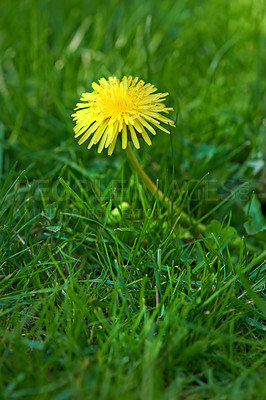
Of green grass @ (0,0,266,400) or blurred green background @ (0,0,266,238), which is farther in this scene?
blurred green background @ (0,0,266,238)

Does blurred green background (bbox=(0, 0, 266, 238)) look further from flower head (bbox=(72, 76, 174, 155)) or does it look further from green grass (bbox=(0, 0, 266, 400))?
flower head (bbox=(72, 76, 174, 155))

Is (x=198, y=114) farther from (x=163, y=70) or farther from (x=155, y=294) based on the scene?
(x=155, y=294)

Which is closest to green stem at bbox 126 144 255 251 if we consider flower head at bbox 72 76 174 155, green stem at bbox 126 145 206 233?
green stem at bbox 126 145 206 233

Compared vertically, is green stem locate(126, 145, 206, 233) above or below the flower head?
below

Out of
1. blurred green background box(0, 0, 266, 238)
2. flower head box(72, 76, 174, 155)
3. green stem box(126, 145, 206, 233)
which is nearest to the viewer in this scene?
flower head box(72, 76, 174, 155)

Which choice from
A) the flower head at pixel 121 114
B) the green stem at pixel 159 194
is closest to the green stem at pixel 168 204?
the green stem at pixel 159 194

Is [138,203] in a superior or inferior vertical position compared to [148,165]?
inferior

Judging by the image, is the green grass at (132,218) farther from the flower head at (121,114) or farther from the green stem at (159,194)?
the flower head at (121,114)

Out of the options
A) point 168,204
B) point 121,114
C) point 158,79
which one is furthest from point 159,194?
point 158,79

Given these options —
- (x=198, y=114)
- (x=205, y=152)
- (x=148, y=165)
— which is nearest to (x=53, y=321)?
(x=148, y=165)
